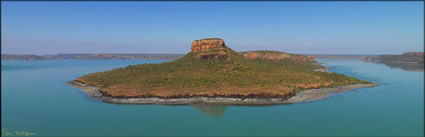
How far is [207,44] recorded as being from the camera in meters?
112

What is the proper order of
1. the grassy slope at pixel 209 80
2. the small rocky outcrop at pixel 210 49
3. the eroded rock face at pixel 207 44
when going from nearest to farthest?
the grassy slope at pixel 209 80 < the small rocky outcrop at pixel 210 49 < the eroded rock face at pixel 207 44

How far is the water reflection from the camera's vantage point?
51.6 metres

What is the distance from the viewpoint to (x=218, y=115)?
5019cm

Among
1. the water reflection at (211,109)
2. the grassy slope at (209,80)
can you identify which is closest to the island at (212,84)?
Result: the grassy slope at (209,80)

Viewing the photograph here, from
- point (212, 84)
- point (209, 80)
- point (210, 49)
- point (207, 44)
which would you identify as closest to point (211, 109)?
point (212, 84)

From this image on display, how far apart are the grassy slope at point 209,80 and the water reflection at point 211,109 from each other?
494cm

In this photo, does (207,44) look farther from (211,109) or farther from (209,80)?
(211,109)

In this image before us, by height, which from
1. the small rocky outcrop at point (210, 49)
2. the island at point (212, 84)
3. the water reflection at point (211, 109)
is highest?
the small rocky outcrop at point (210, 49)

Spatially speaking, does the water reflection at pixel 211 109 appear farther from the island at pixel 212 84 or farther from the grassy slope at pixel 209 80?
the grassy slope at pixel 209 80

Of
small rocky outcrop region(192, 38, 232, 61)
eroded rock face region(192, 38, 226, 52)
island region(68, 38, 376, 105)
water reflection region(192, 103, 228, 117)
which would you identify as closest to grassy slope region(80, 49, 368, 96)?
island region(68, 38, 376, 105)

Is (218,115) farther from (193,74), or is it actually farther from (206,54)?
(206,54)

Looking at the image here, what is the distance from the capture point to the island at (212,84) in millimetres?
61250

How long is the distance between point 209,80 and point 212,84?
448 cm

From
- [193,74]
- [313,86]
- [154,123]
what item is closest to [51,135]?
[154,123]
